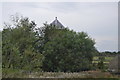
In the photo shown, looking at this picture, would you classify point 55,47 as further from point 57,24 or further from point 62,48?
point 57,24

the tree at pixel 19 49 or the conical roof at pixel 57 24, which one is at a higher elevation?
the conical roof at pixel 57 24

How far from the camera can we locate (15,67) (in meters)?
14.3

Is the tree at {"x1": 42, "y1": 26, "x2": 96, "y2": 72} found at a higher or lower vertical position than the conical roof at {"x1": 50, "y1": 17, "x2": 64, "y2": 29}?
lower

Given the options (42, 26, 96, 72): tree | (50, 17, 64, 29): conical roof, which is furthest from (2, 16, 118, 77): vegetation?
(50, 17, 64, 29): conical roof

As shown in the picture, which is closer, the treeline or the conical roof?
the treeline

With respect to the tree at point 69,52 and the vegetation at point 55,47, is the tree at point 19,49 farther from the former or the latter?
the tree at point 69,52

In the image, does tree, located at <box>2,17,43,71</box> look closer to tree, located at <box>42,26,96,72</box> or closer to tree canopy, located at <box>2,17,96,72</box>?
tree canopy, located at <box>2,17,96,72</box>

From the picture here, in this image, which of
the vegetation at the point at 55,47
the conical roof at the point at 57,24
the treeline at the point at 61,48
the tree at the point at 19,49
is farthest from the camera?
the conical roof at the point at 57,24

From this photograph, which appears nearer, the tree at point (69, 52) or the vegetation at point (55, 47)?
the vegetation at point (55, 47)

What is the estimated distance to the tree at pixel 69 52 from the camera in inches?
922

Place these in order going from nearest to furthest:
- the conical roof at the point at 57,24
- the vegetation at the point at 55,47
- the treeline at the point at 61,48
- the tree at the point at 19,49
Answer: the tree at the point at 19,49
the vegetation at the point at 55,47
the treeline at the point at 61,48
the conical roof at the point at 57,24

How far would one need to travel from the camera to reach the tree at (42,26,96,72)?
922 inches

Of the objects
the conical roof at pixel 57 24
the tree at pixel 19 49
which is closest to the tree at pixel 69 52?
the conical roof at pixel 57 24

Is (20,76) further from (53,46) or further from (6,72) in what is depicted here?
(53,46)
